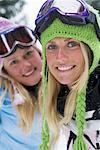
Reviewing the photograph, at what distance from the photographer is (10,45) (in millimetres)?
3680

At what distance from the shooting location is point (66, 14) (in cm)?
283

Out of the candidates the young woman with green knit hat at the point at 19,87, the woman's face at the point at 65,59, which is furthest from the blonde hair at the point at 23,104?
the woman's face at the point at 65,59

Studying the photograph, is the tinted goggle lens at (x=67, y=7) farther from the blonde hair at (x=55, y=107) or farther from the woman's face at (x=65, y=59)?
the blonde hair at (x=55, y=107)

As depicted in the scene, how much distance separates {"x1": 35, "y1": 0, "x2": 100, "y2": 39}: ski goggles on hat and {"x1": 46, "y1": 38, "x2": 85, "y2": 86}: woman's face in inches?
4.3

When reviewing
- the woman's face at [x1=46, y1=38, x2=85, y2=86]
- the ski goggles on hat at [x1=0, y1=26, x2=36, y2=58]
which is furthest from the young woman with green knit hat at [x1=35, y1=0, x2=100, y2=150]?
the ski goggles on hat at [x1=0, y1=26, x2=36, y2=58]

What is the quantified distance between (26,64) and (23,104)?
0.31 metres

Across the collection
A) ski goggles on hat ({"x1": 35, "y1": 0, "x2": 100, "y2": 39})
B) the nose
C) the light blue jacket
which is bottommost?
the light blue jacket

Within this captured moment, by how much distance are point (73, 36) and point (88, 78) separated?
0.25m

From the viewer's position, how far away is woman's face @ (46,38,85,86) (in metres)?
2.83

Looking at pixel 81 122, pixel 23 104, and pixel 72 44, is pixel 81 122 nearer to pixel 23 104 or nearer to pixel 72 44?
pixel 72 44

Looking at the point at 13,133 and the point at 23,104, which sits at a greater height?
the point at 23,104

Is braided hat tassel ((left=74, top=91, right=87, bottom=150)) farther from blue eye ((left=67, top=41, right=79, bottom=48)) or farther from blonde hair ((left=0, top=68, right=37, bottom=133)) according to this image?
blonde hair ((left=0, top=68, right=37, bottom=133))

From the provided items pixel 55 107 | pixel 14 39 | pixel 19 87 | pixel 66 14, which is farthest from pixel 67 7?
pixel 19 87

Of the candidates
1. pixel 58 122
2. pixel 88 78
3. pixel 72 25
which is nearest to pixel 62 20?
pixel 72 25
